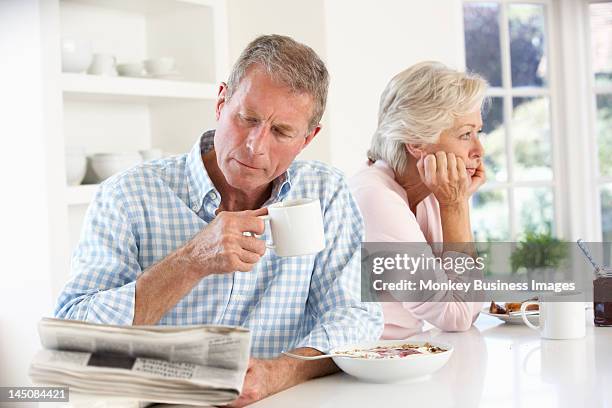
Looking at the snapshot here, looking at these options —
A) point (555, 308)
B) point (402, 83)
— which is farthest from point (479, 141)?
point (555, 308)

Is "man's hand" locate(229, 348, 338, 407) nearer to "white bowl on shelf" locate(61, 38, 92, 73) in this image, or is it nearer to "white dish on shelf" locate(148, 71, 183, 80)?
"white bowl on shelf" locate(61, 38, 92, 73)

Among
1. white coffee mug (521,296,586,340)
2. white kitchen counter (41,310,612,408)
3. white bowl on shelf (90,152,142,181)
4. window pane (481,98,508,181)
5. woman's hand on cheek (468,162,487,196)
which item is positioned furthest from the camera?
window pane (481,98,508,181)

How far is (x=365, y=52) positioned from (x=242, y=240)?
8.13ft

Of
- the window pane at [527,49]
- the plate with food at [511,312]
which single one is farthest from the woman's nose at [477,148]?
the window pane at [527,49]

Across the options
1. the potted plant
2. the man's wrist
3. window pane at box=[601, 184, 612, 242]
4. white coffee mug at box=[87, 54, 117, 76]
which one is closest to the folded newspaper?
the man's wrist

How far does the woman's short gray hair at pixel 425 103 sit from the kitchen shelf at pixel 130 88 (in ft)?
4.29

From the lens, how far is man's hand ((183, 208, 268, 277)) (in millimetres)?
1346

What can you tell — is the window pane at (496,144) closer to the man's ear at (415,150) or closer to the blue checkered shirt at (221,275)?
the man's ear at (415,150)

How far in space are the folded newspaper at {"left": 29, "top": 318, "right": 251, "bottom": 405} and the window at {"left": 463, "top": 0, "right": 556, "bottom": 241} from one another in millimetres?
3550

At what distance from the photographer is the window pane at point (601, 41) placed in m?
4.37

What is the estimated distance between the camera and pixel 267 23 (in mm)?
3611

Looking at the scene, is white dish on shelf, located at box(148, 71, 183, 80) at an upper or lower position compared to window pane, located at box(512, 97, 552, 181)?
upper

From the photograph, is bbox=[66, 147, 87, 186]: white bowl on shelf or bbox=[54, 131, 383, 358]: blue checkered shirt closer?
bbox=[54, 131, 383, 358]: blue checkered shirt

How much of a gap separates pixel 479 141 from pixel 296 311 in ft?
2.82
